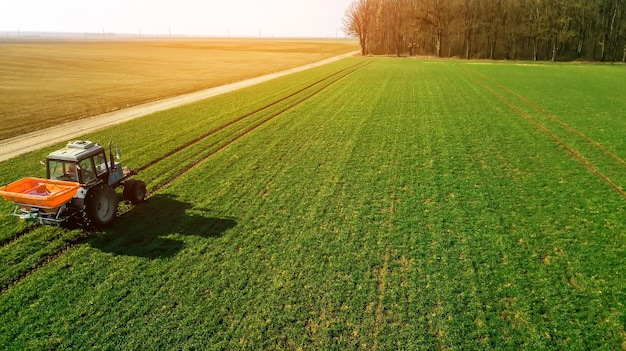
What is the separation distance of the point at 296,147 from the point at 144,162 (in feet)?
24.4

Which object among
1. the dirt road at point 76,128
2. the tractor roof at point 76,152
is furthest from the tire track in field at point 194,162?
the dirt road at point 76,128

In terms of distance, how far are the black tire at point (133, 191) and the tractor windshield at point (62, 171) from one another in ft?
5.90

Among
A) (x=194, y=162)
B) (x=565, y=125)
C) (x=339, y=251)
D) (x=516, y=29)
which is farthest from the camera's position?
(x=516, y=29)

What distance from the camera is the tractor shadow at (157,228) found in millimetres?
10820

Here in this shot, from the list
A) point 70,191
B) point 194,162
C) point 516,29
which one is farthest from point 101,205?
point 516,29

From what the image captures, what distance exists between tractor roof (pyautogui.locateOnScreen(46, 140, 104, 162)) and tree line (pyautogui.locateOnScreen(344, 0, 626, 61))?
9714cm

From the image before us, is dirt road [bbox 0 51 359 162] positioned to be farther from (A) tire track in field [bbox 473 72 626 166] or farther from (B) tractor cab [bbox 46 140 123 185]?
(A) tire track in field [bbox 473 72 626 166]

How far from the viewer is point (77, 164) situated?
11352 mm

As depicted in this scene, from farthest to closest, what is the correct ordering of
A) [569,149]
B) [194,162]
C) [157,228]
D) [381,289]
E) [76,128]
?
[76,128] < [569,149] < [194,162] < [157,228] < [381,289]

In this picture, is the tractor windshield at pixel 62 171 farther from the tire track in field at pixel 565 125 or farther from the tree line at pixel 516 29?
the tree line at pixel 516 29

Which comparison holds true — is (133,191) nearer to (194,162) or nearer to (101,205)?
(101,205)

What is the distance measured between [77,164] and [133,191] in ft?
7.18

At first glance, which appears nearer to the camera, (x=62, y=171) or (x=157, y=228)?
(x=62, y=171)

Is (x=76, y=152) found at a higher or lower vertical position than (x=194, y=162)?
higher
